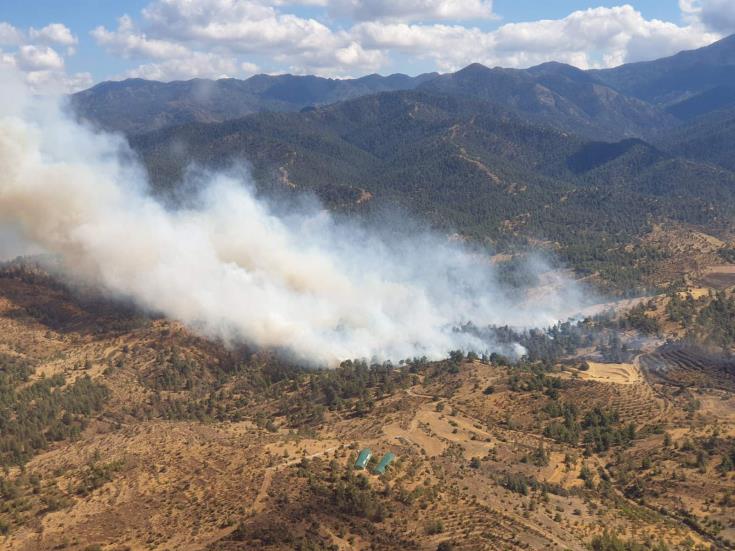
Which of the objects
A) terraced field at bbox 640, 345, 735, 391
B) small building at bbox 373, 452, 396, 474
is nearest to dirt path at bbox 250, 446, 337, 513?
small building at bbox 373, 452, 396, 474

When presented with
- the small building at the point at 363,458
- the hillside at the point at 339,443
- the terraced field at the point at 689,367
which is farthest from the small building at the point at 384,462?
the terraced field at the point at 689,367

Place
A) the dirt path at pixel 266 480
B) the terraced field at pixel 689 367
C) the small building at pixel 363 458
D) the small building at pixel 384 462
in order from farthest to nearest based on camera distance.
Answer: the terraced field at pixel 689 367
the small building at pixel 363 458
the small building at pixel 384 462
the dirt path at pixel 266 480

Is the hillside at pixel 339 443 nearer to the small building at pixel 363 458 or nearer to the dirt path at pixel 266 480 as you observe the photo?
the dirt path at pixel 266 480

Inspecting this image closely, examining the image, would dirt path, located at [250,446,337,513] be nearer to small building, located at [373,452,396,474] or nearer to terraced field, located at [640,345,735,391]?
small building, located at [373,452,396,474]

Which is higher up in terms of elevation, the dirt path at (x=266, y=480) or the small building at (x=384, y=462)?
the dirt path at (x=266, y=480)

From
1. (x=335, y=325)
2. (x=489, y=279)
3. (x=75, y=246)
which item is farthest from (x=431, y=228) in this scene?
(x=75, y=246)

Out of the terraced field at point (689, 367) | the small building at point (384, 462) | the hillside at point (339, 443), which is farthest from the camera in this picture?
the terraced field at point (689, 367)

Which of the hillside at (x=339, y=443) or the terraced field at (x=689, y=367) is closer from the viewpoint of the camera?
the hillside at (x=339, y=443)
